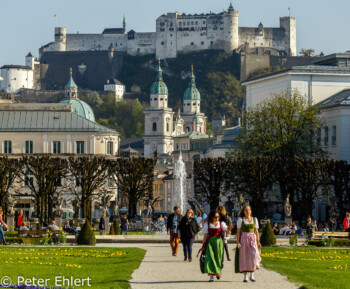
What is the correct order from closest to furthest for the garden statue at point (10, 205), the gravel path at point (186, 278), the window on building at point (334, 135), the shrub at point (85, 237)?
1. the gravel path at point (186, 278)
2. the shrub at point (85, 237)
3. the garden statue at point (10, 205)
4. the window on building at point (334, 135)

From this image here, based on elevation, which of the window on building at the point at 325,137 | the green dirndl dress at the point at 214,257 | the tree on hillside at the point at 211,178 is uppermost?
the window on building at the point at 325,137

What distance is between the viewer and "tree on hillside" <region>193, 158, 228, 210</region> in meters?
69.8

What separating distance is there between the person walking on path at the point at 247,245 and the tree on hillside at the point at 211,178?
42168mm

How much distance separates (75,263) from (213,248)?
5986 mm

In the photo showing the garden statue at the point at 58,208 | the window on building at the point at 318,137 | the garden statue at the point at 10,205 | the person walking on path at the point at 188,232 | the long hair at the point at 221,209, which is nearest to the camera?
the long hair at the point at 221,209

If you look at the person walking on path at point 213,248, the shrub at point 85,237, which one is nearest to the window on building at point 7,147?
the shrub at point 85,237

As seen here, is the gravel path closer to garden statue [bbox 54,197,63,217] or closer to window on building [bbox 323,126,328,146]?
garden statue [bbox 54,197,63,217]

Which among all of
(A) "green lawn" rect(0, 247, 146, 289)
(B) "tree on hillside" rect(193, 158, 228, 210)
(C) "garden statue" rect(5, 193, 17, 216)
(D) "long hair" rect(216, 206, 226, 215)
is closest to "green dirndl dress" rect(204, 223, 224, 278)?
(A) "green lawn" rect(0, 247, 146, 289)

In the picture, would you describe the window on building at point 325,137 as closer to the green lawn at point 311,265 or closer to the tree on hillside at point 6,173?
the tree on hillside at point 6,173

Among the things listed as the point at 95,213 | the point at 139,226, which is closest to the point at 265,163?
the point at 139,226

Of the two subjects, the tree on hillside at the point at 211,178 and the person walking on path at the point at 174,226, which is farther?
the tree on hillside at the point at 211,178

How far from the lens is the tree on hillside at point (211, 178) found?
69750mm

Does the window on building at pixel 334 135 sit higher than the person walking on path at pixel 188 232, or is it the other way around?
the window on building at pixel 334 135

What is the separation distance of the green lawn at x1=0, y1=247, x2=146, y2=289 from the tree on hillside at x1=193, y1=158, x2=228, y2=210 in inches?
1149
